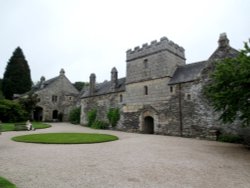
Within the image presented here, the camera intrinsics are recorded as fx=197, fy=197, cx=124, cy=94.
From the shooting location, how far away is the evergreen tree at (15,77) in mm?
36750

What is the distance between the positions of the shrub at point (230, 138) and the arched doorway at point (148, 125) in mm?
7113

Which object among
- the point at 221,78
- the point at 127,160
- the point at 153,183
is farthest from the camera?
the point at 221,78

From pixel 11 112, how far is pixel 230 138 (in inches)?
1018

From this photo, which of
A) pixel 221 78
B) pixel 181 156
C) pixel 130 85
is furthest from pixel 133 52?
pixel 181 156

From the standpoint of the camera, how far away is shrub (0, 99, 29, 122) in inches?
1006

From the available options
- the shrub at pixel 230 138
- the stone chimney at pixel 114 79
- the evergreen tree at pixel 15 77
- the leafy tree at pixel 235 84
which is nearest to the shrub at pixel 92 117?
the stone chimney at pixel 114 79

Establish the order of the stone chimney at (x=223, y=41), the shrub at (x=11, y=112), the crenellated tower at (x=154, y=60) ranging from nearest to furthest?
the stone chimney at (x=223, y=41) < the crenellated tower at (x=154, y=60) < the shrub at (x=11, y=112)

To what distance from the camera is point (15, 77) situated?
1455 inches

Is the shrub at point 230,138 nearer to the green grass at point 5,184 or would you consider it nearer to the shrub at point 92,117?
the green grass at point 5,184

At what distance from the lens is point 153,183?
5.05 meters

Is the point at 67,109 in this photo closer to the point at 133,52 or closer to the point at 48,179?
the point at 133,52

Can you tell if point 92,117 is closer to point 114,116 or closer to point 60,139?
point 114,116

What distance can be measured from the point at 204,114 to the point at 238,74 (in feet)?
21.7

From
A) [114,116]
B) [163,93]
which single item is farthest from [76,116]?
[163,93]
